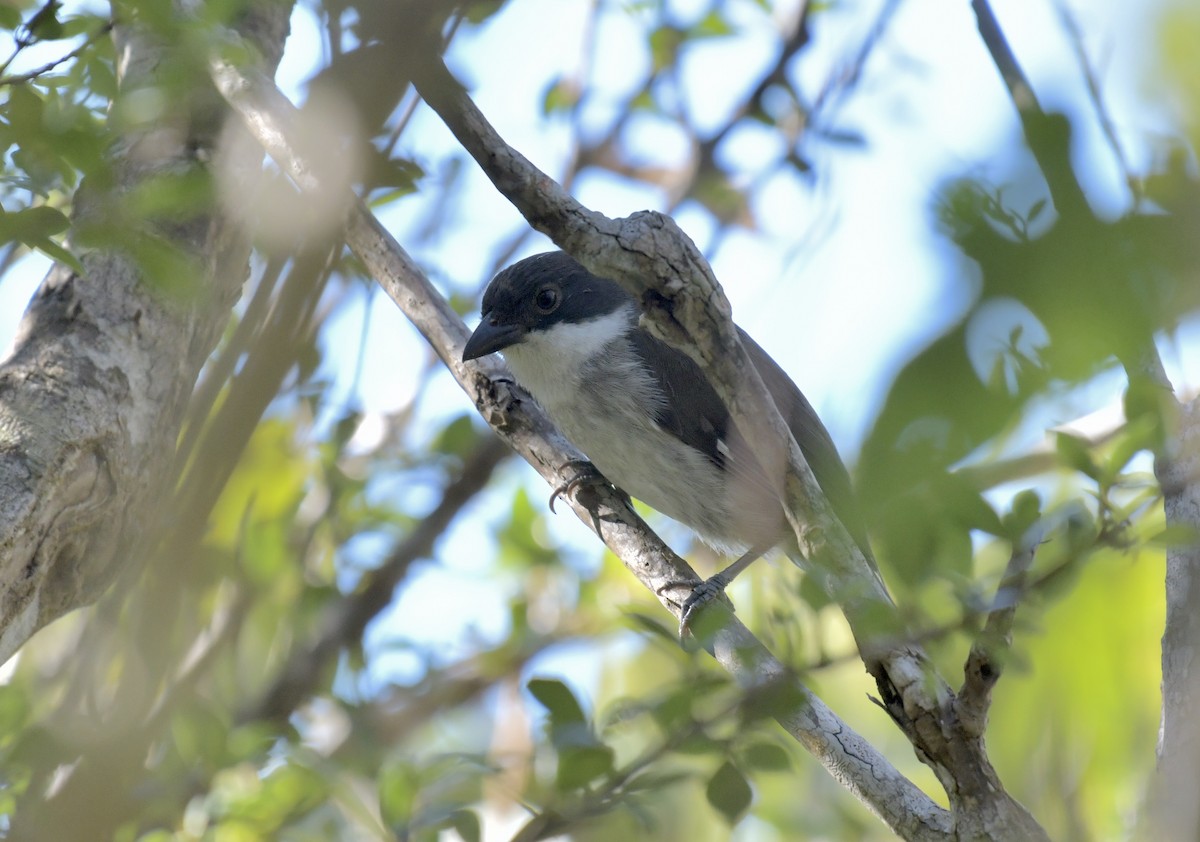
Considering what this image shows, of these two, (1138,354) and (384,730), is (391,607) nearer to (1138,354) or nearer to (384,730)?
(384,730)

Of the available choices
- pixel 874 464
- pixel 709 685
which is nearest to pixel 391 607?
pixel 709 685

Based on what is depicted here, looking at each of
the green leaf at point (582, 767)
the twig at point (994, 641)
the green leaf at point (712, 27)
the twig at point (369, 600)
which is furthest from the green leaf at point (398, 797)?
the green leaf at point (712, 27)

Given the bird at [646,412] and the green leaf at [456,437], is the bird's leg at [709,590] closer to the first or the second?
the bird at [646,412]

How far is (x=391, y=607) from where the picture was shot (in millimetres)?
3539

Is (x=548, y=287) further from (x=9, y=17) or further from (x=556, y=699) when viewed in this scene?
(x=556, y=699)

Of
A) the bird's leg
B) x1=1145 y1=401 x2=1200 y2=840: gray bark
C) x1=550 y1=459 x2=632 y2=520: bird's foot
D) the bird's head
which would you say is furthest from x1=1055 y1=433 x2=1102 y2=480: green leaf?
the bird's head

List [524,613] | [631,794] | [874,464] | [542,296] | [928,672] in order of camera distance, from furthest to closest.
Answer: [542,296]
[524,613]
[928,672]
[631,794]
[874,464]

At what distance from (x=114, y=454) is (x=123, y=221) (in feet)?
2.60

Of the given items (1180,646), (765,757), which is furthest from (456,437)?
(1180,646)

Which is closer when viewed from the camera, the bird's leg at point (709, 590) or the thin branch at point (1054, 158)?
the thin branch at point (1054, 158)

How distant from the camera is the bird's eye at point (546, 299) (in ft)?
15.1

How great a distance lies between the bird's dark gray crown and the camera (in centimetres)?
448

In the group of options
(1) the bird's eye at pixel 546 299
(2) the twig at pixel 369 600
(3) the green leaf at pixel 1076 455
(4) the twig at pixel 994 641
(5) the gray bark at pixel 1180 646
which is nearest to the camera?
(5) the gray bark at pixel 1180 646

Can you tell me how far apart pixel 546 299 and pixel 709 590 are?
1699 millimetres
